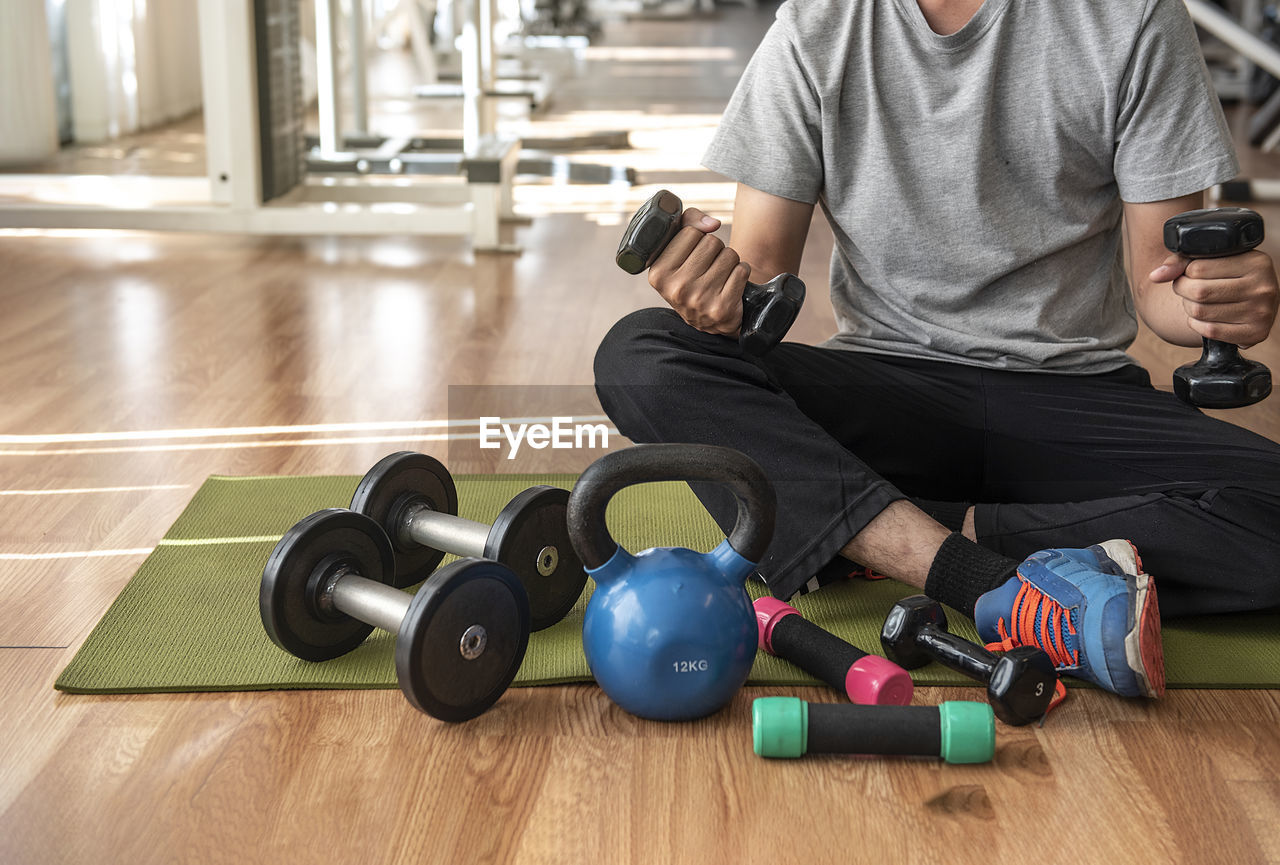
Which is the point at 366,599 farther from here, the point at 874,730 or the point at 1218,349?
the point at 1218,349

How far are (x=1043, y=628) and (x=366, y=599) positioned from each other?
0.61 metres

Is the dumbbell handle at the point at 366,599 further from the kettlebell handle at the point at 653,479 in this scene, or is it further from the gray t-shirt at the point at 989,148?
the gray t-shirt at the point at 989,148

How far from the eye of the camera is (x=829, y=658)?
44.8 inches

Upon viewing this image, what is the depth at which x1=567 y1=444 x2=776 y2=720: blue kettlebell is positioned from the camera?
1012 mm

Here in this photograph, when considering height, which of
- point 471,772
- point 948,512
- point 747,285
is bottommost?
point 471,772

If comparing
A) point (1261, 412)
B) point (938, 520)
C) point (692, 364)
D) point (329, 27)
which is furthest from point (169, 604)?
point (329, 27)

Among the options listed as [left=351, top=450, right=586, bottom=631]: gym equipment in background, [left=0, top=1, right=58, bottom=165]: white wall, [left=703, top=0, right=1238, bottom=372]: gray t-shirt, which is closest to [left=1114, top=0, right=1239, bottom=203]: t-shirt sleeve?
[left=703, top=0, right=1238, bottom=372]: gray t-shirt

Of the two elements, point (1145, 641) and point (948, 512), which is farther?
point (948, 512)

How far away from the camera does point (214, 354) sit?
231 cm

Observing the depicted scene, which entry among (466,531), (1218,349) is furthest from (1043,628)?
(466,531)

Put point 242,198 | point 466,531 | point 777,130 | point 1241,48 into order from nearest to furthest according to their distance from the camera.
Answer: point 466,531
point 777,130
point 242,198
point 1241,48

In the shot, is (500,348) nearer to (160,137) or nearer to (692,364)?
(692,364)

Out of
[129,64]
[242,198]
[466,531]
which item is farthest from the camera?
[129,64]

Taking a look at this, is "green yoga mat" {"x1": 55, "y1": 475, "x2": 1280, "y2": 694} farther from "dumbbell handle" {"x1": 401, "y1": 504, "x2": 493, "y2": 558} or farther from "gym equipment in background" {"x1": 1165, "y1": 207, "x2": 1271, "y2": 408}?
"gym equipment in background" {"x1": 1165, "y1": 207, "x2": 1271, "y2": 408}
